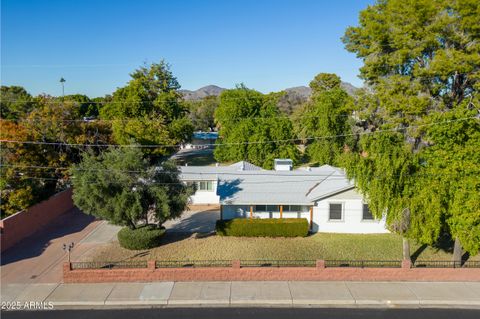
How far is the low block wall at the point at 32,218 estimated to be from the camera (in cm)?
2033

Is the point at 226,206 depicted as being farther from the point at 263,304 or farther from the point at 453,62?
the point at 453,62

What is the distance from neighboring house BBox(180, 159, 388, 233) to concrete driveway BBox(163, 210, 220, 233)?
1.49 metres

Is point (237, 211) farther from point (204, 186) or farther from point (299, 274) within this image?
point (299, 274)

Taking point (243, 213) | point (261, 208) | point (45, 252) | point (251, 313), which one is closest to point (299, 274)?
point (251, 313)

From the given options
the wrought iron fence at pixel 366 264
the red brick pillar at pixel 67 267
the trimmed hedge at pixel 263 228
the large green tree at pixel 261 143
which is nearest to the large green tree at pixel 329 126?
the large green tree at pixel 261 143

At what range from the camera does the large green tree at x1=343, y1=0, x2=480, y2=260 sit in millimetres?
16078

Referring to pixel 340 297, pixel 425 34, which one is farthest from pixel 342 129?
pixel 340 297

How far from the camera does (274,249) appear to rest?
20.2 m

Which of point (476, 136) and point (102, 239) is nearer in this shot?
point (476, 136)

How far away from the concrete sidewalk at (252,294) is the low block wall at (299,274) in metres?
0.28

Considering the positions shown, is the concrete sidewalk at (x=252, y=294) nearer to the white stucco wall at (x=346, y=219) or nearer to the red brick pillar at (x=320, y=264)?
the red brick pillar at (x=320, y=264)

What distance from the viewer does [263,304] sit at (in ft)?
47.9

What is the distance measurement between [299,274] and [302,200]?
7076 millimetres

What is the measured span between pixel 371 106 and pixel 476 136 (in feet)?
42.5
